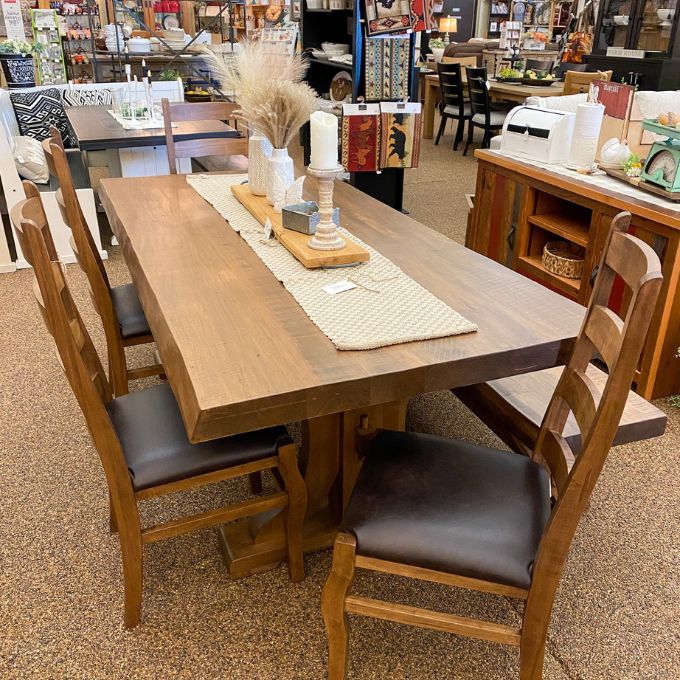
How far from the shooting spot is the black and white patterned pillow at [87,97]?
199 inches

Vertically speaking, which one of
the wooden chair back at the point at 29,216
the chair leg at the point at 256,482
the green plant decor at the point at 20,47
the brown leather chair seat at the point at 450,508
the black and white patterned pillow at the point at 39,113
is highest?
the green plant decor at the point at 20,47

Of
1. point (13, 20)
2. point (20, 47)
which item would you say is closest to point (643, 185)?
point (20, 47)

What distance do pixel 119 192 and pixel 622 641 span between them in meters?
2.18

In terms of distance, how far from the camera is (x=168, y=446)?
1.51m

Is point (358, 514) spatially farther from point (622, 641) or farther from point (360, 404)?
point (622, 641)

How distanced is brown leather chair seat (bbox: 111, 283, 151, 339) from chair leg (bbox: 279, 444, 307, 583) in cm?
89

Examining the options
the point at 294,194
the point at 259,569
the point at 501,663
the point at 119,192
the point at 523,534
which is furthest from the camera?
the point at 119,192

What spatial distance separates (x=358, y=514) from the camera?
51.3 inches

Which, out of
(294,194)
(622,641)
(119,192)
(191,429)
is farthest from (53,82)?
(622,641)

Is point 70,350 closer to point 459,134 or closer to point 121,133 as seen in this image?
point 121,133

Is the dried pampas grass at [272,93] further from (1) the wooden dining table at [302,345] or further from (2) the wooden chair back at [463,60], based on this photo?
(2) the wooden chair back at [463,60]

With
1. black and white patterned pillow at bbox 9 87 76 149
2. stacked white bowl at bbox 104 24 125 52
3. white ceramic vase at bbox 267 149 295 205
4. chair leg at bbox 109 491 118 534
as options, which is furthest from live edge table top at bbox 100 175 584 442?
stacked white bowl at bbox 104 24 125 52

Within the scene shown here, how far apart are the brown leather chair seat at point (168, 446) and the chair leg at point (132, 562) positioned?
0.29 ft

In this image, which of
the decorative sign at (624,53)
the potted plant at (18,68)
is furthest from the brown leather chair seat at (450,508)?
the decorative sign at (624,53)
